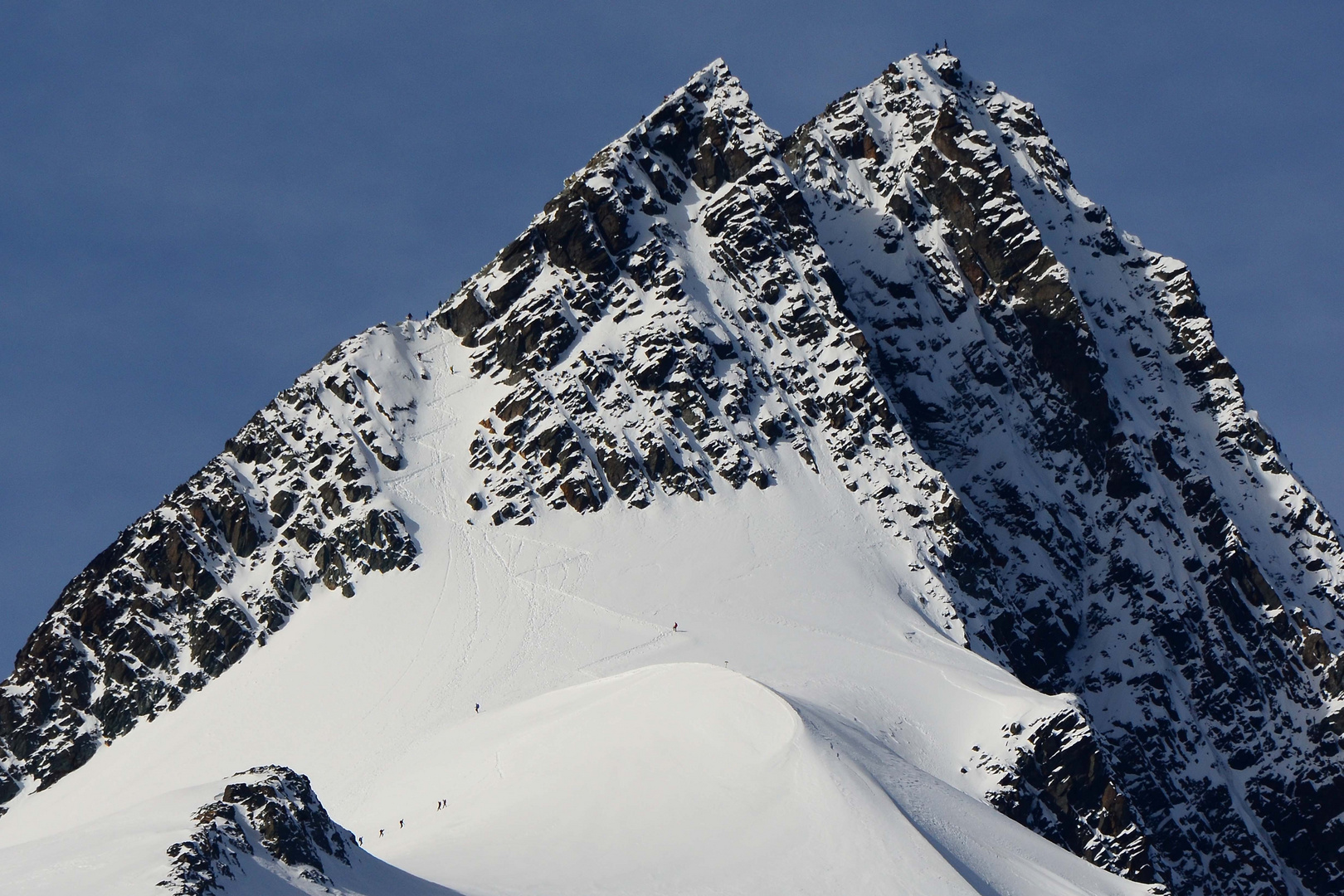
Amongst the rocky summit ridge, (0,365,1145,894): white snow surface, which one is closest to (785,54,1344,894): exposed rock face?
the rocky summit ridge

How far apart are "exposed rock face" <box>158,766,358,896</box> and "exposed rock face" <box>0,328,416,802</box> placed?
6782cm

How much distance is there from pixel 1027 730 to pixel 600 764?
28.8 metres

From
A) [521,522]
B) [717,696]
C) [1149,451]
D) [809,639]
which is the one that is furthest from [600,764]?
[1149,451]

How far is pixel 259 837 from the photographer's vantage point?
105375 millimetres

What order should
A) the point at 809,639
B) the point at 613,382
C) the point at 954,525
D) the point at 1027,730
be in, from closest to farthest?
1. the point at 1027,730
2. the point at 809,639
3. the point at 954,525
4. the point at 613,382

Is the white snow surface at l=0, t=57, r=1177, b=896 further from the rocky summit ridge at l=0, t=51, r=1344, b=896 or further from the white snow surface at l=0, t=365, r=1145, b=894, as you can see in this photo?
the rocky summit ridge at l=0, t=51, r=1344, b=896

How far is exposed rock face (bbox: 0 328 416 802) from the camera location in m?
177

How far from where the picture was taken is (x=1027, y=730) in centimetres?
14725

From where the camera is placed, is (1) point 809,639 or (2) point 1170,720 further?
(2) point 1170,720

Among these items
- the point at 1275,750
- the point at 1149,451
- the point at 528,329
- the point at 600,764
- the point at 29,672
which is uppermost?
the point at 528,329

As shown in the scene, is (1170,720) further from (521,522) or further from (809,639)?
(521,522)

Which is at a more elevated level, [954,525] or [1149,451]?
[1149,451]

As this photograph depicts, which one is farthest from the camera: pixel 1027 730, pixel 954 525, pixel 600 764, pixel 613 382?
pixel 613 382

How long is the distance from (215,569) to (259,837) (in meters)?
82.3
